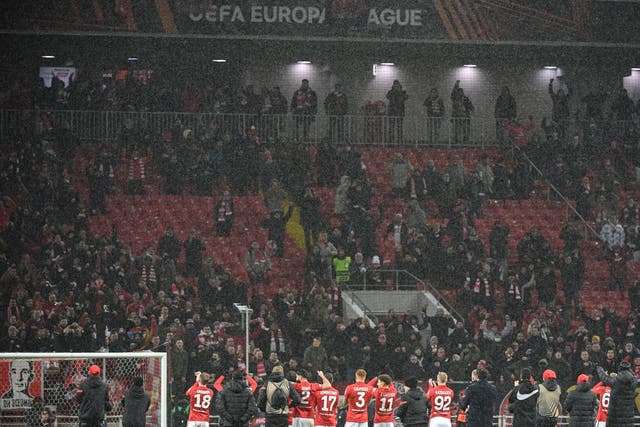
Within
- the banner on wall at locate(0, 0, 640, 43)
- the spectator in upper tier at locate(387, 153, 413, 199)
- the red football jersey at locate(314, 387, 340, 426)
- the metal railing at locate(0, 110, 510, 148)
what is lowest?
the red football jersey at locate(314, 387, 340, 426)

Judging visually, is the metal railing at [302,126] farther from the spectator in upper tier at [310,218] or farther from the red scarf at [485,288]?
the red scarf at [485,288]

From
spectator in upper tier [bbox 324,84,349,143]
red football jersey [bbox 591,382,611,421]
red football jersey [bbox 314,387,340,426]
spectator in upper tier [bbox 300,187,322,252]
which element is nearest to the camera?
red football jersey [bbox 314,387,340,426]

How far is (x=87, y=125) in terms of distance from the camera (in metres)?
35.0

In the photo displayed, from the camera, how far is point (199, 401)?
1908cm

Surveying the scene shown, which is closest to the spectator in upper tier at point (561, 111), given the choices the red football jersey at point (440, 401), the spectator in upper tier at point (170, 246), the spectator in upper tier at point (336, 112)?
the spectator in upper tier at point (336, 112)

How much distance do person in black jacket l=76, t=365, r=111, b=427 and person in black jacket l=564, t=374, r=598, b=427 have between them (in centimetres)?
634

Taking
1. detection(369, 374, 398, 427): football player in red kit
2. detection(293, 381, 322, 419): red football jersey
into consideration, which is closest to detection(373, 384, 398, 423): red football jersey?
detection(369, 374, 398, 427): football player in red kit

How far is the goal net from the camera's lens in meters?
18.2

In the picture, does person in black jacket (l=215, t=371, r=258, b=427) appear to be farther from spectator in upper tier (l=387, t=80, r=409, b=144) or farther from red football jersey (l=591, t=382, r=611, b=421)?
spectator in upper tier (l=387, t=80, r=409, b=144)

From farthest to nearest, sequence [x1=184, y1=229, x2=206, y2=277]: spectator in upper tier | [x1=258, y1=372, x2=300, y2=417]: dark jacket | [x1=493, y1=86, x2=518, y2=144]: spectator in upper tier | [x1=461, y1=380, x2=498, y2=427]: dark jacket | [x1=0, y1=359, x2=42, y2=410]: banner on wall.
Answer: [x1=493, y1=86, x2=518, y2=144]: spectator in upper tier, [x1=184, y1=229, x2=206, y2=277]: spectator in upper tier, [x1=0, y1=359, x2=42, y2=410]: banner on wall, [x1=461, y1=380, x2=498, y2=427]: dark jacket, [x1=258, y1=372, x2=300, y2=417]: dark jacket

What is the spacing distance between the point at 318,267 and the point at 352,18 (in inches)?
339

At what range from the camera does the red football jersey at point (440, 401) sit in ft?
60.3

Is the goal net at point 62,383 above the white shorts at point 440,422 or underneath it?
above

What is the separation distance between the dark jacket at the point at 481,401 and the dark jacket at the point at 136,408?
175 inches
